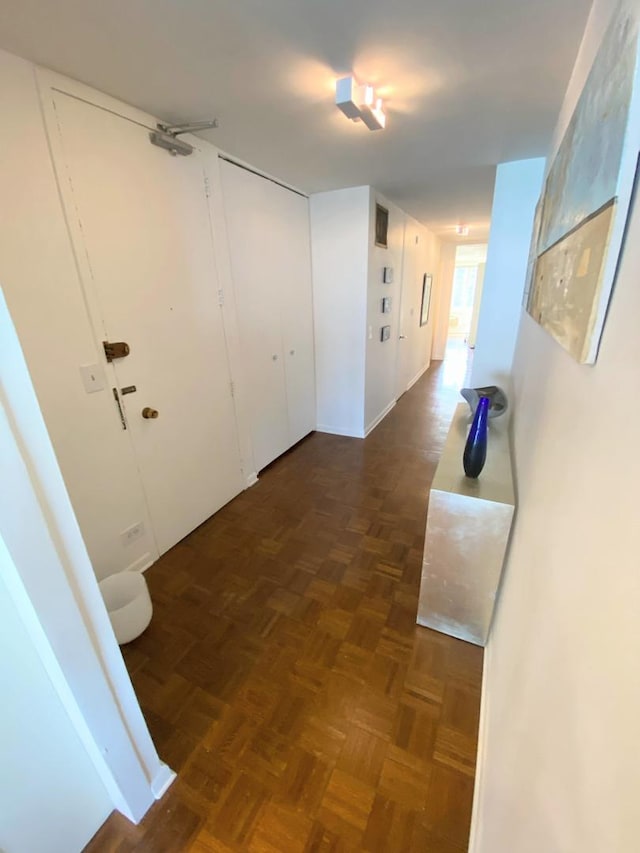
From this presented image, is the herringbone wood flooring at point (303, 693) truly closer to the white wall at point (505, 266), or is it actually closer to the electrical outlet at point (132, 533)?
the electrical outlet at point (132, 533)

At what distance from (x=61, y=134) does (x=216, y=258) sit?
36.5 inches

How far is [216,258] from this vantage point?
2.27 meters

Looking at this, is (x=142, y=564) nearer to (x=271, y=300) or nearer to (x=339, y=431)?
(x=271, y=300)

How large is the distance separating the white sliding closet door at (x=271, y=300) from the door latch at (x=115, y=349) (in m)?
0.97

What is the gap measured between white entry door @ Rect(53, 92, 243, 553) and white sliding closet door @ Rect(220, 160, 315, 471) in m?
0.31

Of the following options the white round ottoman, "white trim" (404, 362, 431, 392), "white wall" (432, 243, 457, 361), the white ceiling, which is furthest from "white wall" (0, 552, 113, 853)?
"white wall" (432, 243, 457, 361)

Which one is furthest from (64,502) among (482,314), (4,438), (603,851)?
(482,314)

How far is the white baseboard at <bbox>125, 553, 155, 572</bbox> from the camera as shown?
2.00m

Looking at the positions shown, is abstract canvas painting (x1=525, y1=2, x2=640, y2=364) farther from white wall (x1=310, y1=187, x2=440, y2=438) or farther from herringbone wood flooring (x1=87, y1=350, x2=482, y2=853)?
white wall (x1=310, y1=187, x2=440, y2=438)

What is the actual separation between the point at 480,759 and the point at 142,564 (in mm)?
1823

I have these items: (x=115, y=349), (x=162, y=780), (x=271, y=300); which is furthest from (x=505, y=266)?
(x=162, y=780)

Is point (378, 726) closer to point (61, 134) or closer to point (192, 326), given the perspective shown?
point (192, 326)

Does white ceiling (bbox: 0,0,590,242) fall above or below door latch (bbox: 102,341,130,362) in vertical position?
above

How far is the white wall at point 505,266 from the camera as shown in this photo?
256 centimetres
